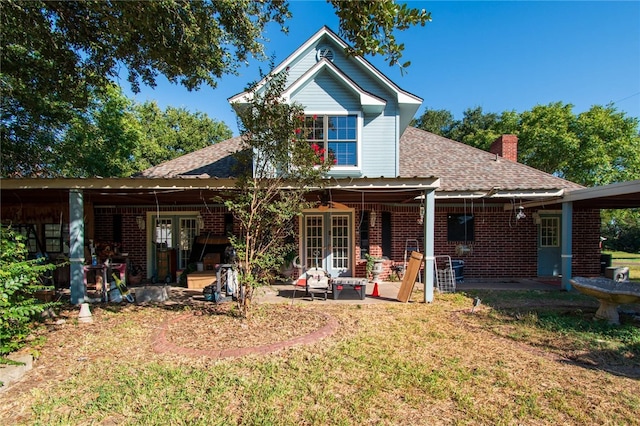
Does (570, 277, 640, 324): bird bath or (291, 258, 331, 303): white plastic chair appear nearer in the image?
(570, 277, 640, 324): bird bath

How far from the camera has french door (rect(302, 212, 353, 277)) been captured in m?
10.6

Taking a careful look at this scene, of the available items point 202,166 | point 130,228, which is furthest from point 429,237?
point 130,228

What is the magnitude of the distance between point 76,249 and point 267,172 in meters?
4.94

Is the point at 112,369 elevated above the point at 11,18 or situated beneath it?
situated beneath

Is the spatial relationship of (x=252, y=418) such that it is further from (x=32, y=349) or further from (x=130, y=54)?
(x=130, y=54)

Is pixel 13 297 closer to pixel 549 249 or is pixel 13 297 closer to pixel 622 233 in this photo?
pixel 549 249

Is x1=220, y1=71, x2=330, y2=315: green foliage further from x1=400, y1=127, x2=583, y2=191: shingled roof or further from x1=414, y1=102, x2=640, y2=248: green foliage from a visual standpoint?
x1=414, y1=102, x2=640, y2=248: green foliage

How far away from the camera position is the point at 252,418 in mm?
3074

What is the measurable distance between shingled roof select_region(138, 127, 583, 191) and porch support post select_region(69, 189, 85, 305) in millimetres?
3329

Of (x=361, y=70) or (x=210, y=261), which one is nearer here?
(x=361, y=70)

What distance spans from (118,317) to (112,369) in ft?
8.87

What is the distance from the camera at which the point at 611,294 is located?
5.81m

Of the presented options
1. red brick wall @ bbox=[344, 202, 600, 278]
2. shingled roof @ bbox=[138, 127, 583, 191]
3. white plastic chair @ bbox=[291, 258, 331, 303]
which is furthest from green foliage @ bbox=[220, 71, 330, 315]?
red brick wall @ bbox=[344, 202, 600, 278]

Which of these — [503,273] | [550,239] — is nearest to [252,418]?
[503,273]
